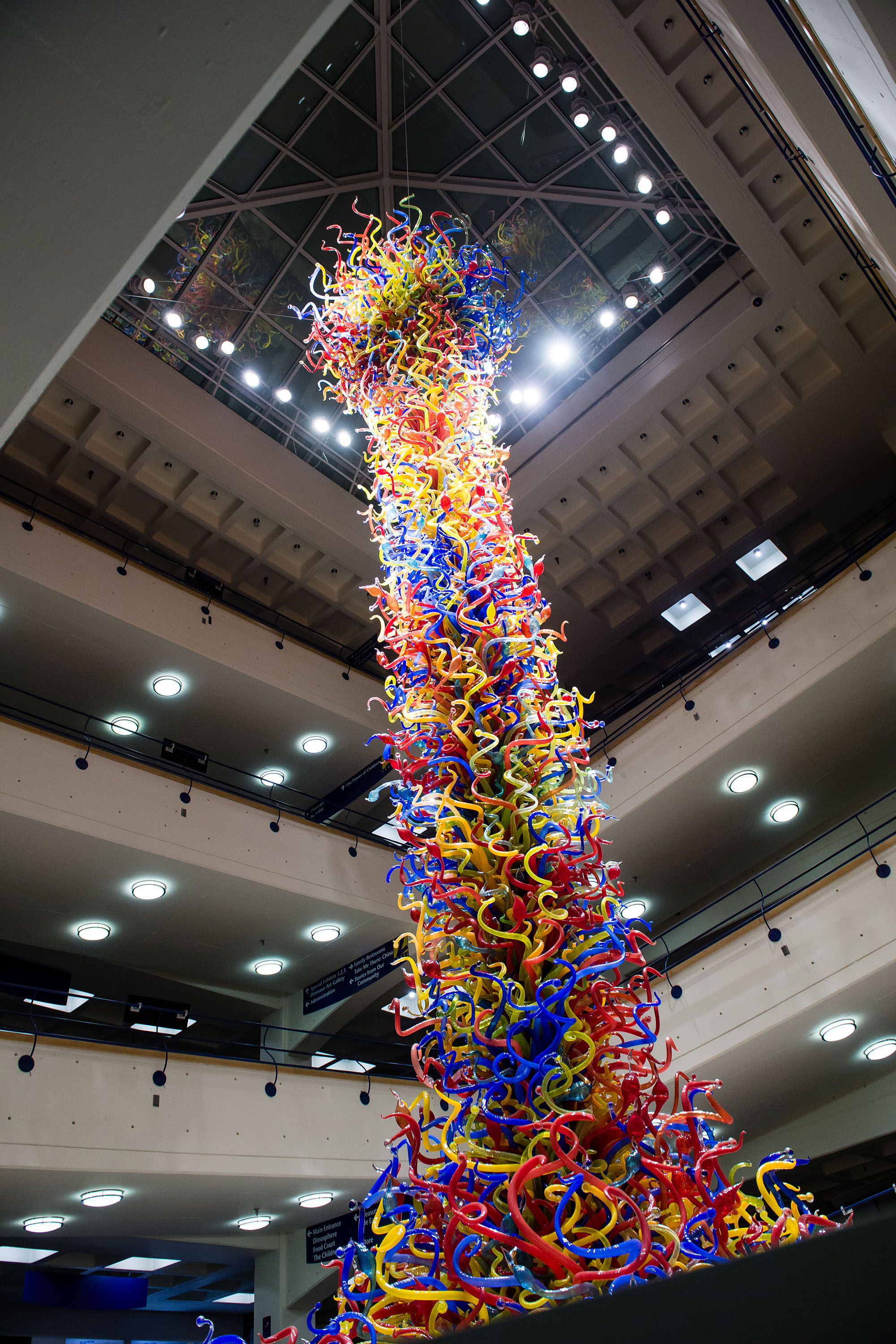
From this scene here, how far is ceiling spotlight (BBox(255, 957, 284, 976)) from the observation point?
14.3 metres

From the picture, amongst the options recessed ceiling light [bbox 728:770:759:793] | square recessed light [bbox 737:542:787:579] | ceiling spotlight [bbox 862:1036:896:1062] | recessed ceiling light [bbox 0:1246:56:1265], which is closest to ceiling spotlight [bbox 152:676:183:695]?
recessed ceiling light [bbox 0:1246:56:1265]

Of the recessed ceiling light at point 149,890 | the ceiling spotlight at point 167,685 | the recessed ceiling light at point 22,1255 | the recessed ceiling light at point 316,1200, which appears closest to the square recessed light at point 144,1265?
the recessed ceiling light at point 22,1255

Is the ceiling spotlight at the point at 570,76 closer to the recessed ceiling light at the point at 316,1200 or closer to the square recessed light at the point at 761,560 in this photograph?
the square recessed light at the point at 761,560

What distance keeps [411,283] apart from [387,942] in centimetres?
1101

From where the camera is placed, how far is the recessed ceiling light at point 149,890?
1209cm

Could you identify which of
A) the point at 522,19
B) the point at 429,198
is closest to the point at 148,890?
the point at 429,198

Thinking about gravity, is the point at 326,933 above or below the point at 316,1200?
above

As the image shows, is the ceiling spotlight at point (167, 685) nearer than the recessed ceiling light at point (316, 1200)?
No

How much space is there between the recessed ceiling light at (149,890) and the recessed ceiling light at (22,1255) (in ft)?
16.7

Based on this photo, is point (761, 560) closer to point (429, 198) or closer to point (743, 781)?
point (743, 781)

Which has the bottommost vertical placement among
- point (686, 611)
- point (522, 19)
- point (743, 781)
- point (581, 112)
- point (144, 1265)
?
point (144, 1265)

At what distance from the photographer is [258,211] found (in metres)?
12.2

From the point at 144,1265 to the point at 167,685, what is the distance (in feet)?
30.2

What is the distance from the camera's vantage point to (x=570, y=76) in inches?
441
